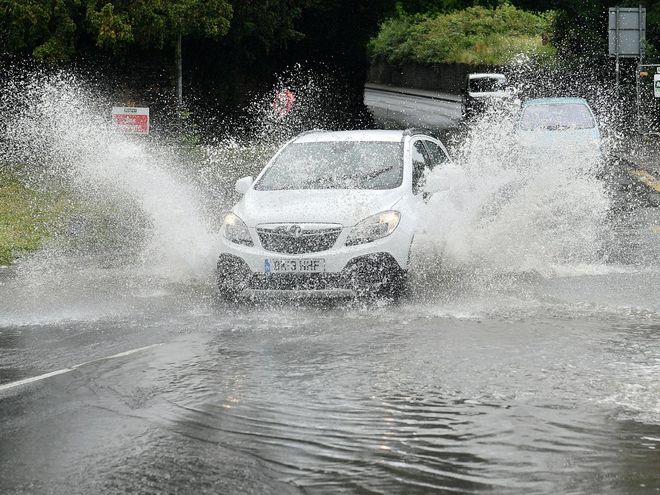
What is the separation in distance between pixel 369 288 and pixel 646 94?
89.2ft

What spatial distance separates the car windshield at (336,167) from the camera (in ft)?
37.8

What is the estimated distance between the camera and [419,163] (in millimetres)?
12234

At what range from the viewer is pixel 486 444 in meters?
6.21

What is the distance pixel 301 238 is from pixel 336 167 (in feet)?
5.54

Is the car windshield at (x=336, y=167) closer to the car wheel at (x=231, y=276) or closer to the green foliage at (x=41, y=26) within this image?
the car wheel at (x=231, y=276)

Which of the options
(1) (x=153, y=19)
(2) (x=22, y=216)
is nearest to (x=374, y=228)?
(2) (x=22, y=216)

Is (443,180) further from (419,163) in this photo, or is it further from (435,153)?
(435,153)

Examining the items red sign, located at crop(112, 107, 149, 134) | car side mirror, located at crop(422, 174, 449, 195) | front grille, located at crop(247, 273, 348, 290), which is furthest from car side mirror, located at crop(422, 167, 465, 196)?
red sign, located at crop(112, 107, 149, 134)

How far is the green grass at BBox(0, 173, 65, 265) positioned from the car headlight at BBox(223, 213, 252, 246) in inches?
175

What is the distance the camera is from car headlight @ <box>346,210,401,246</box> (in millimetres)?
10430

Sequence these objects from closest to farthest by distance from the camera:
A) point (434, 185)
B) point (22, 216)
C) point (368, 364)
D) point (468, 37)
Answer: point (368, 364) → point (434, 185) → point (22, 216) → point (468, 37)

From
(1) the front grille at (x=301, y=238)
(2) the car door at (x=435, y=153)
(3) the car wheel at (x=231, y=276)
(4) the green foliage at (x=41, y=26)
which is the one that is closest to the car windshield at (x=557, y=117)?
(2) the car door at (x=435, y=153)

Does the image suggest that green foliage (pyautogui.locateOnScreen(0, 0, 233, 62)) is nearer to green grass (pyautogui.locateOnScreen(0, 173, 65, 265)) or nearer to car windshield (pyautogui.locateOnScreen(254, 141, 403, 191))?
green grass (pyautogui.locateOnScreen(0, 173, 65, 265))

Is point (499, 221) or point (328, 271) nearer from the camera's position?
point (328, 271)
